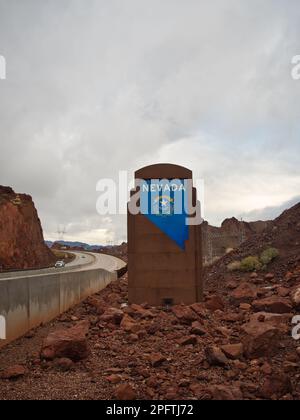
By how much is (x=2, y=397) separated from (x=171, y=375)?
2.35 metres

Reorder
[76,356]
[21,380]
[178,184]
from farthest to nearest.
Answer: [178,184] < [76,356] < [21,380]

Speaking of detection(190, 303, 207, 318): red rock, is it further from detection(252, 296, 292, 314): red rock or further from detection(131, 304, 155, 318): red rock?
detection(252, 296, 292, 314): red rock

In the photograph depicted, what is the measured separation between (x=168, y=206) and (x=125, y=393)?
7788 millimetres

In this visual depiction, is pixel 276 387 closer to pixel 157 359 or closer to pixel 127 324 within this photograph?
pixel 157 359

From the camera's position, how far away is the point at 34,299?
31.3ft

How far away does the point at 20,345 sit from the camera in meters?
8.16

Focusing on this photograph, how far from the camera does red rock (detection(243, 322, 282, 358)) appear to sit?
273 inches

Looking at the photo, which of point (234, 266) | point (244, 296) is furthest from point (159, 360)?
point (234, 266)

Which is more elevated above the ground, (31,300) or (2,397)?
(31,300)

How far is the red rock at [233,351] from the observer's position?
6902 millimetres

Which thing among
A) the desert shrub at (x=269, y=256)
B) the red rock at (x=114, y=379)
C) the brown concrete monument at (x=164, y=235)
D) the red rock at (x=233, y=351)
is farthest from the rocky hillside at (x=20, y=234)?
the red rock at (x=114, y=379)
